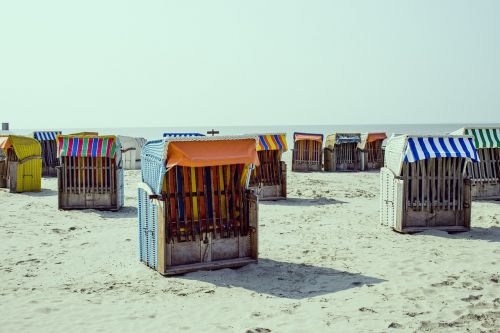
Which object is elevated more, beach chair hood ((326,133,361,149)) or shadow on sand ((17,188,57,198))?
beach chair hood ((326,133,361,149))

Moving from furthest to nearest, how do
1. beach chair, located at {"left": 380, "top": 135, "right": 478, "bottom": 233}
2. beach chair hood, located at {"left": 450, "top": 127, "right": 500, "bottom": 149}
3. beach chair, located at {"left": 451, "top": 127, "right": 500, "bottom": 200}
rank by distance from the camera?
1. beach chair, located at {"left": 451, "top": 127, "right": 500, "bottom": 200}
2. beach chair hood, located at {"left": 450, "top": 127, "right": 500, "bottom": 149}
3. beach chair, located at {"left": 380, "top": 135, "right": 478, "bottom": 233}

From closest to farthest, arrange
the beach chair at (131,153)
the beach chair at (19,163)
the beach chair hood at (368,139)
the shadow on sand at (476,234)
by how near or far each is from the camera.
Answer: the shadow on sand at (476,234) → the beach chair at (19,163) → the beach chair hood at (368,139) → the beach chair at (131,153)

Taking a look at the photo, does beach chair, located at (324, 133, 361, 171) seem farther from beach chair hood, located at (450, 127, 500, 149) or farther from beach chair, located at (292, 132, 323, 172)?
beach chair hood, located at (450, 127, 500, 149)

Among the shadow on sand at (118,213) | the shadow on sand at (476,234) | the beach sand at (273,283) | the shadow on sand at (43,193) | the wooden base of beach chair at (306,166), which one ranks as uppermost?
the wooden base of beach chair at (306,166)

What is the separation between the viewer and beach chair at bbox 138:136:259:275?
8.14m

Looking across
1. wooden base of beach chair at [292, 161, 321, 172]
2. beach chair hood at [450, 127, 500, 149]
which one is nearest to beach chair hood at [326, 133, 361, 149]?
wooden base of beach chair at [292, 161, 321, 172]

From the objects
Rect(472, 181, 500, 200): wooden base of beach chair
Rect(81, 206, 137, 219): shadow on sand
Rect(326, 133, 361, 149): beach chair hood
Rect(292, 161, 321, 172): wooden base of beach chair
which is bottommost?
Rect(81, 206, 137, 219): shadow on sand

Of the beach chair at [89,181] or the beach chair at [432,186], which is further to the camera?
the beach chair at [89,181]

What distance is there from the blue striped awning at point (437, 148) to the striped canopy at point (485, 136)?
14.9ft

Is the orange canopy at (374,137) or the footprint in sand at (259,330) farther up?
the orange canopy at (374,137)

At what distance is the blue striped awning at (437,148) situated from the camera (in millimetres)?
11133

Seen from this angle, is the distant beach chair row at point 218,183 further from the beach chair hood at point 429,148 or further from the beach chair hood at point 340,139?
the beach chair hood at point 340,139

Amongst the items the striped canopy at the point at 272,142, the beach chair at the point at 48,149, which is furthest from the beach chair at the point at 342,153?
the beach chair at the point at 48,149

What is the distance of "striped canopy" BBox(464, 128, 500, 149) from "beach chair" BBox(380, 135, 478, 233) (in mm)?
4537
